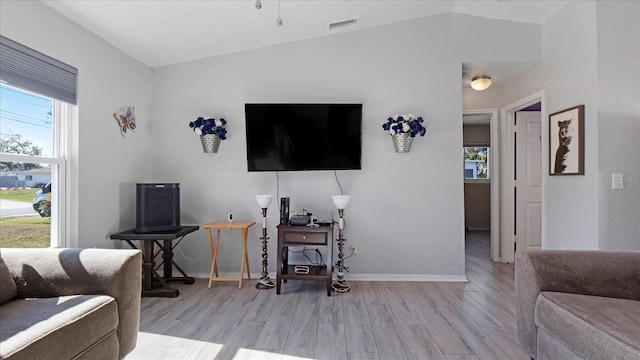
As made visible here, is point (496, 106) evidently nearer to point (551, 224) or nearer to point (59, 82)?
point (551, 224)

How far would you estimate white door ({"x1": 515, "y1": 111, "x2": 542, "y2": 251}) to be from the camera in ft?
12.8

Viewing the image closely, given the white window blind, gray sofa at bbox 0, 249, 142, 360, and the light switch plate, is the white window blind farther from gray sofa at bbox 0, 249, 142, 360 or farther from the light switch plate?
the light switch plate

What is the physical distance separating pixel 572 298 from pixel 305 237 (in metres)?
1.97

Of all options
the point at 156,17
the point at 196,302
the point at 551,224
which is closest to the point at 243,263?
the point at 196,302

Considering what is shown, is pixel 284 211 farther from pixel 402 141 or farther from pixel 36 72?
pixel 36 72

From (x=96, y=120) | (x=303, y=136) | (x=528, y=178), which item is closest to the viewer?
(x=96, y=120)

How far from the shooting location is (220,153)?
3.38 meters

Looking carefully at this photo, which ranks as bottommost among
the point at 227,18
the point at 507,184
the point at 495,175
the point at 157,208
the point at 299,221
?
the point at 299,221

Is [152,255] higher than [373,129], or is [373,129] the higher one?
[373,129]

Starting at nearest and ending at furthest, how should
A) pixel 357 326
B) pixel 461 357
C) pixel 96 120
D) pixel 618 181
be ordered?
pixel 461 357
pixel 357 326
pixel 618 181
pixel 96 120

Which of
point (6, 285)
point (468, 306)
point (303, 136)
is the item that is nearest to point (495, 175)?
point (468, 306)

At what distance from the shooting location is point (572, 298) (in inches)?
59.3

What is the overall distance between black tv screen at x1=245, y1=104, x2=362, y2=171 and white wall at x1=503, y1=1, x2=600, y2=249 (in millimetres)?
1934

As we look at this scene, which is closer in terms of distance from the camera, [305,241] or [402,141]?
[305,241]
